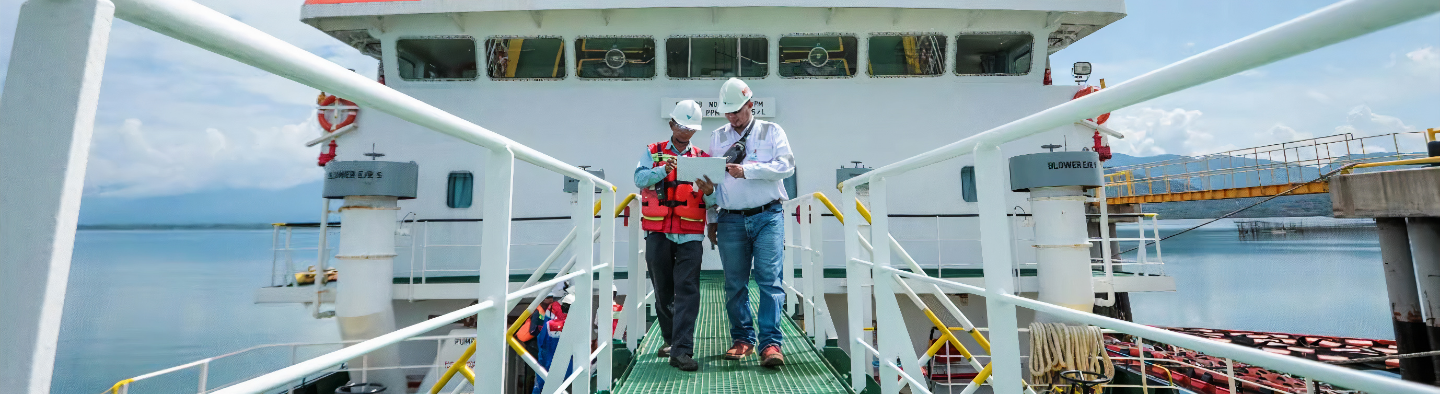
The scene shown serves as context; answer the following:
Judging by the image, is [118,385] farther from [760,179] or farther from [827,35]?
[827,35]

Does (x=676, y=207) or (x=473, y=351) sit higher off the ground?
(x=676, y=207)

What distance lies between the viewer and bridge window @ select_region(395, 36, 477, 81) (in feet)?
21.5

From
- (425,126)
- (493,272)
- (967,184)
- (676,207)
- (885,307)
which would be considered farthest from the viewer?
(967,184)

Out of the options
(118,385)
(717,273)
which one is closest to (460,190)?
(717,273)

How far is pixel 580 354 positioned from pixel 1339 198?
8377mm

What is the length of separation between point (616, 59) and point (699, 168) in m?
4.65

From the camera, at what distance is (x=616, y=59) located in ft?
21.6

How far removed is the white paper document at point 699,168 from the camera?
2.28 m

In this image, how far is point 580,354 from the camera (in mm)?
1974

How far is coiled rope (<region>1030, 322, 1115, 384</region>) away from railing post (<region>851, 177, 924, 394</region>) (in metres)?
1.74

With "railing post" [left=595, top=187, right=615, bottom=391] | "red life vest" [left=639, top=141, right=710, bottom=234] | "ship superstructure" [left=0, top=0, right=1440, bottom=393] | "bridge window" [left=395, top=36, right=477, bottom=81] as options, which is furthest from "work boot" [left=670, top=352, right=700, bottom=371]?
"bridge window" [left=395, top=36, right=477, bottom=81]

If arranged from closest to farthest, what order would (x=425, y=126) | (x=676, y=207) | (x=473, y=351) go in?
(x=425, y=126)
(x=473, y=351)
(x=676, y=207)

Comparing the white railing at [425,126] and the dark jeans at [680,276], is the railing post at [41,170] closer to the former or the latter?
the white railing at [425,126]

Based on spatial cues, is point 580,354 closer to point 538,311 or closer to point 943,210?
point 538,311
